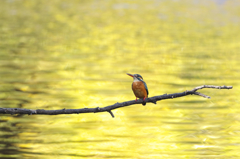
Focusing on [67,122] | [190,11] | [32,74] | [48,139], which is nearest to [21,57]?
[32,74]

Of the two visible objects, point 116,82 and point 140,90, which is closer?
point 140,90

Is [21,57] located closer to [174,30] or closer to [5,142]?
[5,142]

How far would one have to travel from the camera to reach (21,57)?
82.8 ft

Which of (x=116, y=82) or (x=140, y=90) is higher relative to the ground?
(x=116, y=82)

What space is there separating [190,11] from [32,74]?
41.1 meters

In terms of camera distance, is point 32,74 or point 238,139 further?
point 32,74

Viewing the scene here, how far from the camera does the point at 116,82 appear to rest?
19.2m

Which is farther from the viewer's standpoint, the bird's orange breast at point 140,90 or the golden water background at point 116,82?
the golden water background at point 116,82

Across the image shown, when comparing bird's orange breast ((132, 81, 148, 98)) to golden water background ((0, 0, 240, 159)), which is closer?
bird's orange breast ((132, 81, 148, 98))

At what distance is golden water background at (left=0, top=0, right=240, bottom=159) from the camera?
35.0 feet

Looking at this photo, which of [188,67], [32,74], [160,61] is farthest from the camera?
[160,61]

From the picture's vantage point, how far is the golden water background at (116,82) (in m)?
10.7

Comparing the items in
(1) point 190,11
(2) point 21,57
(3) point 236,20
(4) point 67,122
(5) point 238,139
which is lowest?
(5) point 238,139

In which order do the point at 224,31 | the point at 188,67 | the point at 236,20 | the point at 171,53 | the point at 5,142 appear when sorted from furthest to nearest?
1. the point at 236,20
2. the point at 224,31
3. the point at 171,53
4. the point at 188,67
5. the point at 5,142
